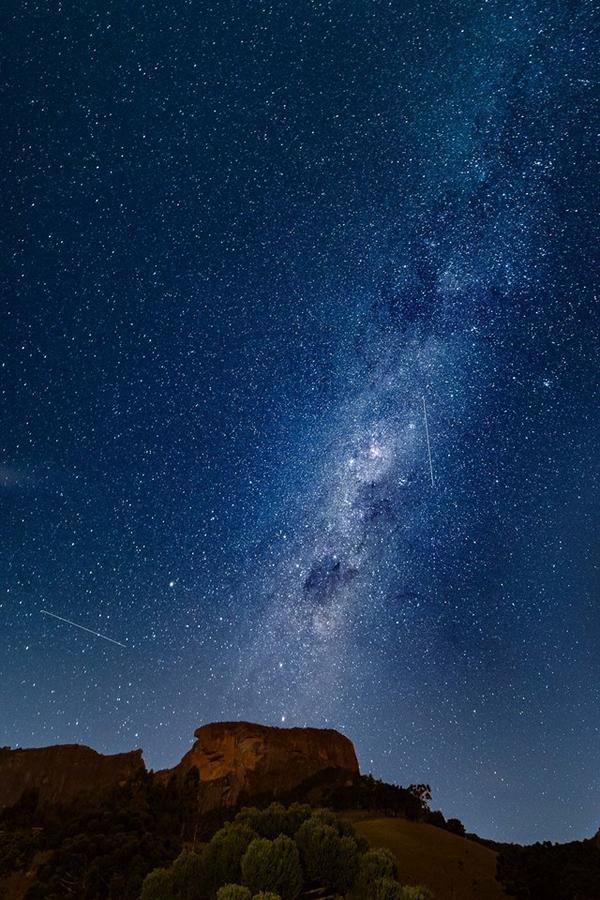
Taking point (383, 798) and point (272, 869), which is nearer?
point (272, 869)

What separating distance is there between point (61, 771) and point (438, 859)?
2717 inches

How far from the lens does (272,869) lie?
51.1 ft

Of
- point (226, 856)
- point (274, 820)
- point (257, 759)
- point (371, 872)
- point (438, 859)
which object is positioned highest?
point (257, 759)

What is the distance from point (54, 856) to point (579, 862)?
37.0m

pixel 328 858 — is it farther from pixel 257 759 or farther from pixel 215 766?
pixel 215 766

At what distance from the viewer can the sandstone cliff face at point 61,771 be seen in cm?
8625

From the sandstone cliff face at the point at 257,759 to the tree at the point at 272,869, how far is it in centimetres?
7378

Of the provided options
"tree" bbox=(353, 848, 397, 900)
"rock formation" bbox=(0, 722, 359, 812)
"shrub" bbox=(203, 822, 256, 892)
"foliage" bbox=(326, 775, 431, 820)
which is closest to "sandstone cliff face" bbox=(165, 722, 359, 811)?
"rock formation" bbox=(0, 722, 359, 812)

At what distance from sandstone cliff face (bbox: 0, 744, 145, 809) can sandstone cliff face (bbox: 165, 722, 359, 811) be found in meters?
8.46

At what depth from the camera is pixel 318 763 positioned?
292ft

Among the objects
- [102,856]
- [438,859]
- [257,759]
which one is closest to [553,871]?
[438,859]

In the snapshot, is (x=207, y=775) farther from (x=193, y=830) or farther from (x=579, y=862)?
(x=579, y=862)

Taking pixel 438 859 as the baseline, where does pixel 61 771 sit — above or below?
above

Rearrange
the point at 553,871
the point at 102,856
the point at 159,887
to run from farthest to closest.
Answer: the point at 102,856, the point at 553,871, the point at 159,887
